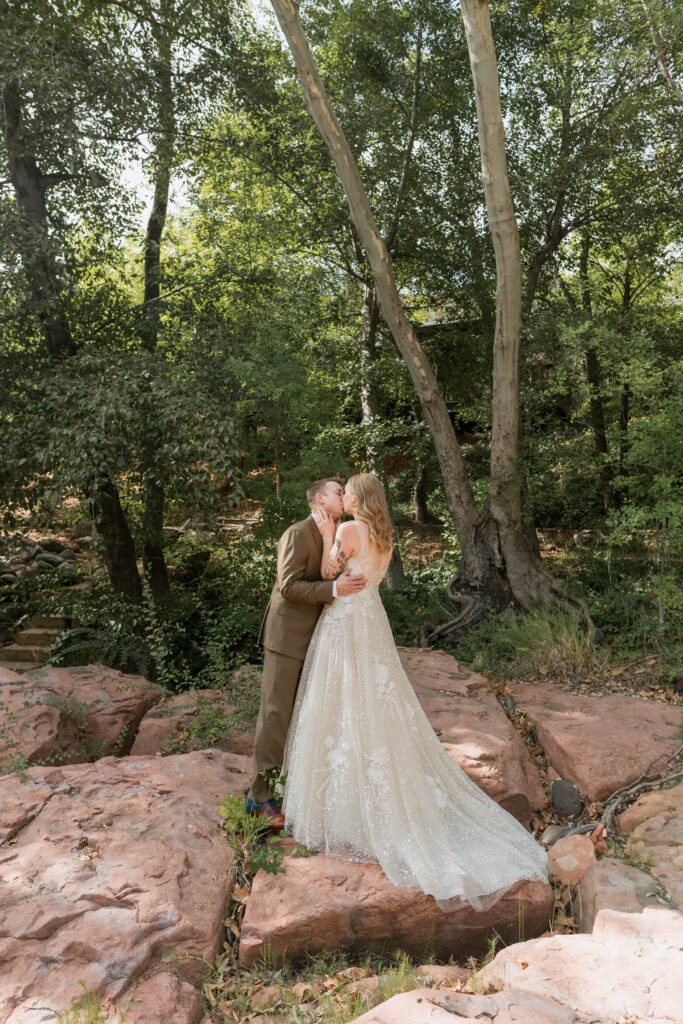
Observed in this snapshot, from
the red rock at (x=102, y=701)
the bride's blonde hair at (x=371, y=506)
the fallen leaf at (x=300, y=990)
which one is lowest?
the fallen leaf at (x=300, y=990)

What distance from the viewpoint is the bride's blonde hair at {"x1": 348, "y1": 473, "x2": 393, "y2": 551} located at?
366 cm

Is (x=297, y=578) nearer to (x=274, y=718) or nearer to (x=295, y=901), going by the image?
(x=274, y=718)

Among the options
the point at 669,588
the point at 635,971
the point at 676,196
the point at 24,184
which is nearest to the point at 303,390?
the point at 24,184

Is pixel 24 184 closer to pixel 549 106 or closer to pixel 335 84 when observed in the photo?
pixel 335 84

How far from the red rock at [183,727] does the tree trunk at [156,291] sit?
260 cm

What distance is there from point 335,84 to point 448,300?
3.31 m

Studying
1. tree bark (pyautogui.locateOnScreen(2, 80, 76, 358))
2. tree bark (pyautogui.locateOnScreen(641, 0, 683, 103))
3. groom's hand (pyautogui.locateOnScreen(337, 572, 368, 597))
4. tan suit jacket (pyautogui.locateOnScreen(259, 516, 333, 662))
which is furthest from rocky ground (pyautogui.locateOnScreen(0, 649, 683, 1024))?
tree bark (pyautogui.locateOnScreen(641, 0, 683, 103))

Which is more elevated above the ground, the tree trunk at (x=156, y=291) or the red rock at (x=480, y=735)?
the tree trunk at (x=156, y=291)

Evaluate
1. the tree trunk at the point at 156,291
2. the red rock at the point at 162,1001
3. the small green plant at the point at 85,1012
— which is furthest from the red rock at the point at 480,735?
the tree trunk at the point at 156,291

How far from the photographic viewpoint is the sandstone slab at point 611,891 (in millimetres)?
3342

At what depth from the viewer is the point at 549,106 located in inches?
378

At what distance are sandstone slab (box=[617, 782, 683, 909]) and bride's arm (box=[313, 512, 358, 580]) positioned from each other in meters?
2.24

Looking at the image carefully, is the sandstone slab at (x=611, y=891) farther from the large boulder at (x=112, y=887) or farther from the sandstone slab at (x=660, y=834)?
the large boulder at (x=112, y=887)

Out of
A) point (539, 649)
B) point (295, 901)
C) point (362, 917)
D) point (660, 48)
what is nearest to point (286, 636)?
point (295, 901)
